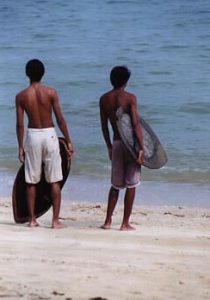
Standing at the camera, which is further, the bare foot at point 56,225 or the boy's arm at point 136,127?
Result: the bare foot at point 56,225

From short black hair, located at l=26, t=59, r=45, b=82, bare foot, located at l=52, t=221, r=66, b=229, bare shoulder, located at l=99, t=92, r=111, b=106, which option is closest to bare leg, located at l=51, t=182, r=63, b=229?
bare foot, located at l=52, t=221, r=66, b=229

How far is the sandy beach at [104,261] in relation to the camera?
18.7 ft

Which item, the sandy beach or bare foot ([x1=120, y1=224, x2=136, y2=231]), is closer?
the sandy beach

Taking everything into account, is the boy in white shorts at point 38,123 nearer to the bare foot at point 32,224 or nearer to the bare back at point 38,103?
the bare back at point 38,103

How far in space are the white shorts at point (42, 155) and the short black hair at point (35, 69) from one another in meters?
0.42

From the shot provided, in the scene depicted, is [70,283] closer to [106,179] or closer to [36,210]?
[36,210]

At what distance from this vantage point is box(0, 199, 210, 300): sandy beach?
225 inches

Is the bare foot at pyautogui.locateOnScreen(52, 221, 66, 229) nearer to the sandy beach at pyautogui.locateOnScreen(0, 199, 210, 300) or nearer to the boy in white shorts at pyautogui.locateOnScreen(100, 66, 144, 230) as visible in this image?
the sandy beach at pyautogui.locateOnScreen(0, 199, 210, 300)

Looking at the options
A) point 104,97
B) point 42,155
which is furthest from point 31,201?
point 104,97

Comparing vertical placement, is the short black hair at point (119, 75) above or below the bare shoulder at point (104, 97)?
above

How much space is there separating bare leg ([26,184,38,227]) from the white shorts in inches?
2.4

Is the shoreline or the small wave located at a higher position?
the shoreline

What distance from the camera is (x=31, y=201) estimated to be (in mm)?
7762

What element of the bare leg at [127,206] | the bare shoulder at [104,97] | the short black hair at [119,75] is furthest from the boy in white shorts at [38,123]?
the bare leg at [127,206]
